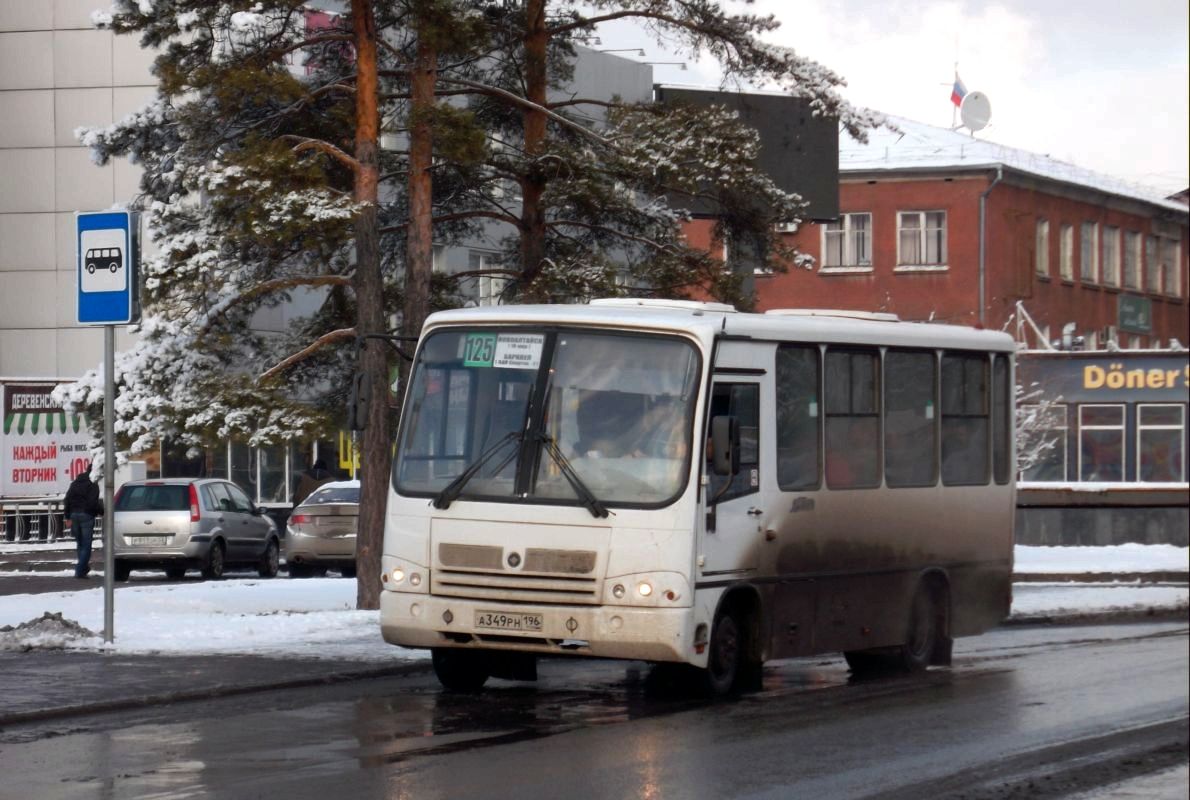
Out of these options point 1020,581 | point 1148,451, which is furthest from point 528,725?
point 1148,451

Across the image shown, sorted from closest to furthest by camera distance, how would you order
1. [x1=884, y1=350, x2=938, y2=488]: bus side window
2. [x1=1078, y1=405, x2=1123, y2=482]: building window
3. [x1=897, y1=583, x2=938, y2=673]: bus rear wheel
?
1. [x1=884, y1=350, x2=938, y2=488]: bus side window
2. [x1=897, y1=583, x2=938, y2=673]: bus rear wheel
3. [x1=1078, y1=405, x2=1123, y2=482]: building window

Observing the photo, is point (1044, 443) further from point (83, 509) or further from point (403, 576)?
point (403, 576)

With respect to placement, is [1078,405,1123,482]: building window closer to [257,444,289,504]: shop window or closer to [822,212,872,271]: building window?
[822,212,872,271]: building window

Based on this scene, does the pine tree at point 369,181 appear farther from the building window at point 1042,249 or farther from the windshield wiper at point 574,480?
the building window at point 1042,249

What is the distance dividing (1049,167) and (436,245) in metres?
42.8

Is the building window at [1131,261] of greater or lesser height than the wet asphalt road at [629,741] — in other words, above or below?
above

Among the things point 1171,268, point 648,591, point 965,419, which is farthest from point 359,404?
point 1171,268

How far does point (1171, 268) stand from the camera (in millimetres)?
75062

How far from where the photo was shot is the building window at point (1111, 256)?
229 feet

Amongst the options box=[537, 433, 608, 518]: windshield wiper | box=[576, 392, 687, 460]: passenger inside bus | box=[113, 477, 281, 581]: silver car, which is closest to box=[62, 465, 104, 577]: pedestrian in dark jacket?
box=[113, 477, 281, 581]: silver car

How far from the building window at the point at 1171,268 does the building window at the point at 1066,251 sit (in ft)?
23.7

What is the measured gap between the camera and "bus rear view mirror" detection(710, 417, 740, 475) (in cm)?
1480

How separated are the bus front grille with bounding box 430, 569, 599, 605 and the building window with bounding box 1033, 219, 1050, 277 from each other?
173 feet

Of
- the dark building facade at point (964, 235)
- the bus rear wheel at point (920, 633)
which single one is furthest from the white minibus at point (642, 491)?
the dark building facade at point (964, 235)
